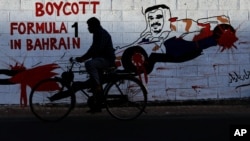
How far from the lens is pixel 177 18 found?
432 inches

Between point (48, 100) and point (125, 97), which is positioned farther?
point (48, 100)

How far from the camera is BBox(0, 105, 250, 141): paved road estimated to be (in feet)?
25.7

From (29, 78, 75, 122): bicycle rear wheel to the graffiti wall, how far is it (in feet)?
3.42

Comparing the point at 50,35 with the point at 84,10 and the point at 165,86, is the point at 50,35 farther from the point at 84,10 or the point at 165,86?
the point at 165,86

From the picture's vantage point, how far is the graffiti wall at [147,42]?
10.6 m

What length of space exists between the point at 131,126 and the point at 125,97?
69cm

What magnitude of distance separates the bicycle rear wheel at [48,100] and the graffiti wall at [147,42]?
104cm

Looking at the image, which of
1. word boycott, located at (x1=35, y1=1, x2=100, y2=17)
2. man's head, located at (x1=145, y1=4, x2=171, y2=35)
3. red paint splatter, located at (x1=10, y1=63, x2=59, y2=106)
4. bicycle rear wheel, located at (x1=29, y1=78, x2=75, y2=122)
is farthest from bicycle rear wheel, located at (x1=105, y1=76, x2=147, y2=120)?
word boycott, located at (x1=35, y1=1, x2=100, y2=17)

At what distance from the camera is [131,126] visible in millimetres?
8602

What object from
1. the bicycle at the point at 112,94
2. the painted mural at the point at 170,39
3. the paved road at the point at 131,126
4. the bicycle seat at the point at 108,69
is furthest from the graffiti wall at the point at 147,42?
the bicycle seat at the point at 108,69

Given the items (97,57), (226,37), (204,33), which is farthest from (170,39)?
(97,57)

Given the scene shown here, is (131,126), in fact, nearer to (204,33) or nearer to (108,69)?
(108,69)

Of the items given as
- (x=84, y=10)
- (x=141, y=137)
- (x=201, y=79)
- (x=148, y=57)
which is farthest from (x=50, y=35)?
(x=141, y=137)
